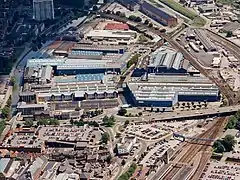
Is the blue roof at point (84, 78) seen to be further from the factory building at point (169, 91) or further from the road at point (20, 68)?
the road at point (20, 68)

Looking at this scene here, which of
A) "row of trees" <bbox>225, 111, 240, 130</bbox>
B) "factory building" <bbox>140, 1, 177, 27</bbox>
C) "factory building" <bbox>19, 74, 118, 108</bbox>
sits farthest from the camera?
"factory building" <bbox>140, 1, 177, 27</bbox>

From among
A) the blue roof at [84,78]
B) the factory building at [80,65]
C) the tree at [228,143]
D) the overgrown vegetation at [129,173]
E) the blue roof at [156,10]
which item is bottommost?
the overgrown vegetation at [129,173]

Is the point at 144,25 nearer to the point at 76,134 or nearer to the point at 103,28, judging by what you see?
the point at 103,28

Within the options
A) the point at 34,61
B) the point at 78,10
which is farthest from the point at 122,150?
the point at 78,10

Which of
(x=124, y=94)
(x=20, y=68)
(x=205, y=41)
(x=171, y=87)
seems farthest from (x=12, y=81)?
(x=205, y=41)

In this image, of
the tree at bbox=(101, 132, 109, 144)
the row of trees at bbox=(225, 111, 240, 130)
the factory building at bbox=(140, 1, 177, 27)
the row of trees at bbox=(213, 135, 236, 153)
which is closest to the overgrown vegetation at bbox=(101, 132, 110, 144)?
the tree at bbox=(101, 132, 109, 144)

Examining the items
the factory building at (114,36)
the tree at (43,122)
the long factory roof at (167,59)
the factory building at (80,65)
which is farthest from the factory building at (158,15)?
the tree at (43,122)

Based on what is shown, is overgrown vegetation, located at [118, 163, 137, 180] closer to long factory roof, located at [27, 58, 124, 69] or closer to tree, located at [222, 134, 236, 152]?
tree, located at [222, 134, 236, 152]
